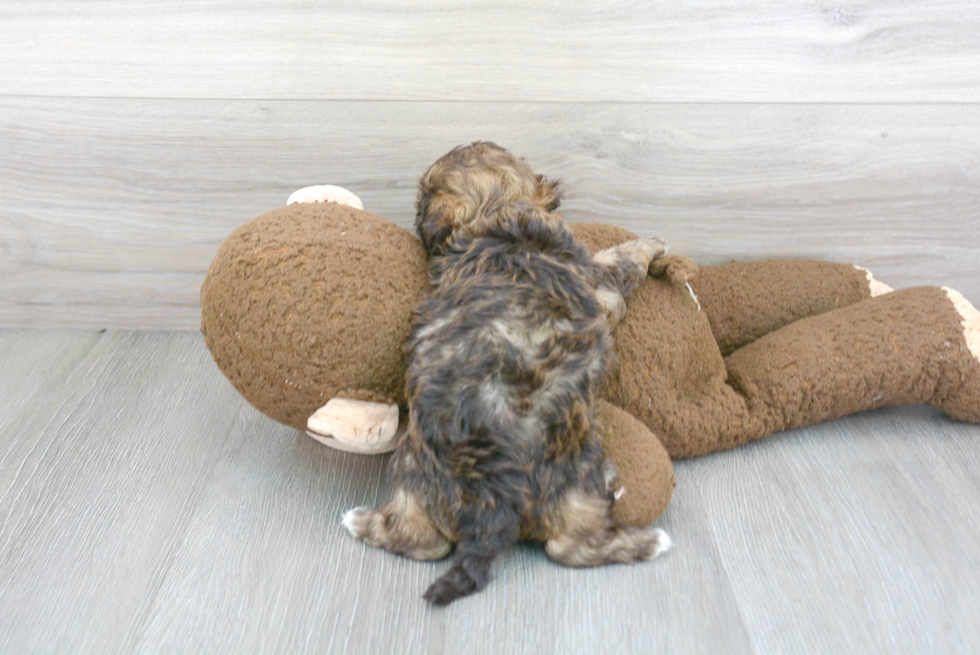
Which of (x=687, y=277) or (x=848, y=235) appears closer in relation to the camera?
(x=687, y=277)

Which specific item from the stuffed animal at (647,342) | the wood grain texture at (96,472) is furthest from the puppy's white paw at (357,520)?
the wood grain texture at (96,472)

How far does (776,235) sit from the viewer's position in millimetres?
2232

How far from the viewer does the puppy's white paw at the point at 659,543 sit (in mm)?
1479

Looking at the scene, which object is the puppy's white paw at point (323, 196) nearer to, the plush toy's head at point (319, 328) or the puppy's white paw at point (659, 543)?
the plush toy's head at point (319, 328)

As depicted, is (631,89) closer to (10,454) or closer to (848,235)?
(848,235)

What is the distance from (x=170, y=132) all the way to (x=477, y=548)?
151cm

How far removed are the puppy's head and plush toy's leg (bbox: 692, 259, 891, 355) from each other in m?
0.57

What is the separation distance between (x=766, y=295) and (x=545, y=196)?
27.8 inches

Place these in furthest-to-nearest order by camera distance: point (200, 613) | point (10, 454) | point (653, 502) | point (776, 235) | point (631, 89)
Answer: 1. point (776, 235)
2. point (631, 89)
3. point (10, 454)
4. point (653, 502)
5. point (200, 613)

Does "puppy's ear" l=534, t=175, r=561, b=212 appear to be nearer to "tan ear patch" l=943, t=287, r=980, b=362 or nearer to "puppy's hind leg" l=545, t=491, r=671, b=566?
"puppy's hind leg" l=545, t=491, r=671, b=566

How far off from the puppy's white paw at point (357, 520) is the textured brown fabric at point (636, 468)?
514 millimetres

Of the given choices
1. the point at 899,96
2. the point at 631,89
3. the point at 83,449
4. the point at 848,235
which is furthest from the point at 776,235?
the point at 83,449

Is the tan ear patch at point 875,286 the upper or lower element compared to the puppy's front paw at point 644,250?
lower

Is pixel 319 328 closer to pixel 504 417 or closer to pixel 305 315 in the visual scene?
pixel 305 315
